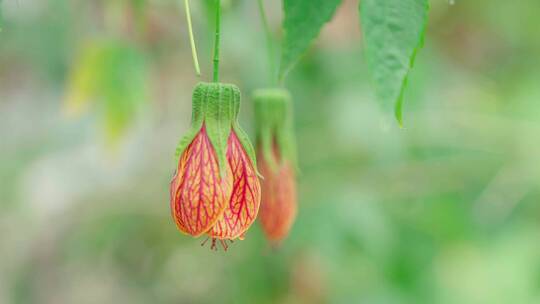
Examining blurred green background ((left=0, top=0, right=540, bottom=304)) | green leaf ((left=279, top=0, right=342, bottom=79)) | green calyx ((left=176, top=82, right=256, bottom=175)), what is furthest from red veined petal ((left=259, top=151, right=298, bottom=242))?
blurred green background ((left=0, top=0, right=540, bottom=304))

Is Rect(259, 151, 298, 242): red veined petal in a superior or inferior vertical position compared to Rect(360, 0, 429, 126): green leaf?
inferior

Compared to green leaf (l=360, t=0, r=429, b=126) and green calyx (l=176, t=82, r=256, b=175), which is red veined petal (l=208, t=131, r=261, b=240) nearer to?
green calyx (l=176, t=82, r=256, b=175)

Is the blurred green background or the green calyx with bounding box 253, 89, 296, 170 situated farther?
the blurred green background

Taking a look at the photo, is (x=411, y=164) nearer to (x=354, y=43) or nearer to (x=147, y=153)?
(x=354, y=43)

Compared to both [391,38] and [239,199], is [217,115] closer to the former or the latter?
[239,199]

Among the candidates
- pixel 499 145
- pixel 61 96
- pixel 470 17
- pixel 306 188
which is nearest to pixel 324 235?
pixel 306 188

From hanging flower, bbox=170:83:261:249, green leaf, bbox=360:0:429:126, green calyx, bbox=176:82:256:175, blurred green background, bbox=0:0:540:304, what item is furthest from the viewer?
blurred green background, bbox=0:0:540:304
